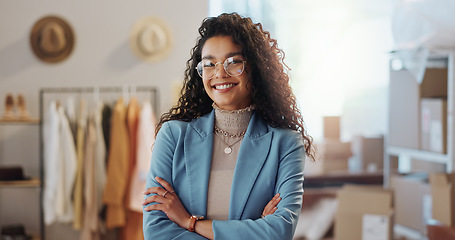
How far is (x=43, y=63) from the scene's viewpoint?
3.89 m

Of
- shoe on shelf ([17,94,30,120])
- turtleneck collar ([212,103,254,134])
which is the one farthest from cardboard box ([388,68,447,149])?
shoe on shelf ([17,94,30,120])

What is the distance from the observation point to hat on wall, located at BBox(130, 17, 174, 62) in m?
3.94

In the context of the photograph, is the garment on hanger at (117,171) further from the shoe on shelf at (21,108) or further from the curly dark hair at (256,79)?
the curly dark hair at (256,79)

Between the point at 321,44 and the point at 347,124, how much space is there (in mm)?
770

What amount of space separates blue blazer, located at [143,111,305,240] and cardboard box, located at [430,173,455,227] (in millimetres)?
1352

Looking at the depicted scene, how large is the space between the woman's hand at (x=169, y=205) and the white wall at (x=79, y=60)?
2.52 meters

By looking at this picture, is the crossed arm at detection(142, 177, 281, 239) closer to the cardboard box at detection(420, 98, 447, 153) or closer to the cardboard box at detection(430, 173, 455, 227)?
the cardboard box at detection(430, 173, 455, 227)

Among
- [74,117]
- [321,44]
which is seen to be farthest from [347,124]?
[74,117]

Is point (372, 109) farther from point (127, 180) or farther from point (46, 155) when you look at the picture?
point (46, 155)

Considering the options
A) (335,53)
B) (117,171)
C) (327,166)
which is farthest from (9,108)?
(335,53)

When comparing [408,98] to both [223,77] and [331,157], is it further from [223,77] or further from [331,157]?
[223,77]

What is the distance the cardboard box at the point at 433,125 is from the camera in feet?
8.82

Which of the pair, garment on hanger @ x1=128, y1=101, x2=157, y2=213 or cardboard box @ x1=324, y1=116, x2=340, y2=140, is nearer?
garment on hanger @ x1=128, y1=101, x2=157, y2=213

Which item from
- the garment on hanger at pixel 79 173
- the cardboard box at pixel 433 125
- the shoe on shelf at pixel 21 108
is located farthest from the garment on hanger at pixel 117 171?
the cardboard box at pixel 433 125
